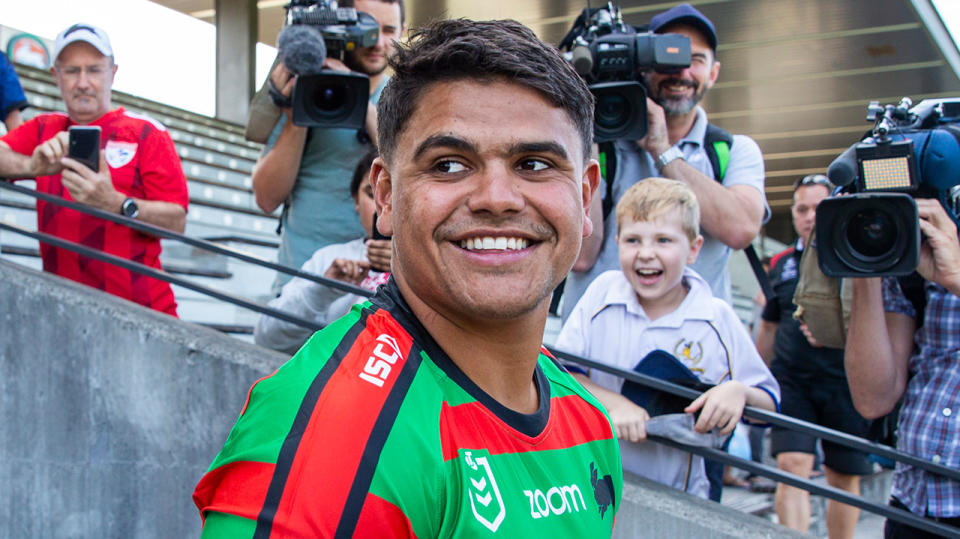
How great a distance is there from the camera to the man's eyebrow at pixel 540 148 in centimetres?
142

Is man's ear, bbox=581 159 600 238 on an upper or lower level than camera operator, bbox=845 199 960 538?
upper

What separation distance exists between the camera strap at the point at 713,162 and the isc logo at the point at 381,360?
2371mm

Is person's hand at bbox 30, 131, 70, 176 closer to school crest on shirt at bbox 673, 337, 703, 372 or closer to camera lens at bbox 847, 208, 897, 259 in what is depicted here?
school crest on shirt at bbox 673, 337, 703, 372

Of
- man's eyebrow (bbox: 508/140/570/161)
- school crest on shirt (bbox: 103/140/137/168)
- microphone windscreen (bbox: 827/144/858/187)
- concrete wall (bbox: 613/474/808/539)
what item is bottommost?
concrete wall (bbox: 613/474/808/539)

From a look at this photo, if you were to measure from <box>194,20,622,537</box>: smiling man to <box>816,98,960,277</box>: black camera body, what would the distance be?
1470 mm

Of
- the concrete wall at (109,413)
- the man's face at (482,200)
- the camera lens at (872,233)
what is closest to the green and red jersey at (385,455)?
the man's face at (482,200)

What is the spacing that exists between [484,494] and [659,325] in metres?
1.95

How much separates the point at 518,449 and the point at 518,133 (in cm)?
50

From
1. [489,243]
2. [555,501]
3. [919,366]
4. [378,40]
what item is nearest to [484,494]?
[555,501]

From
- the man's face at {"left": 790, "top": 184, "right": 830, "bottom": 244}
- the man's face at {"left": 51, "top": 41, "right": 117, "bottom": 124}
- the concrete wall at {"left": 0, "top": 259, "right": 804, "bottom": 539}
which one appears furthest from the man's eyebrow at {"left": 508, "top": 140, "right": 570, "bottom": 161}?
the man's face at {"left": 790, "top": 184, "right": 830, "bottom": 244}

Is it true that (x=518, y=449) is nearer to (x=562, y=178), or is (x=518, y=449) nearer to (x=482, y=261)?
(x=482, y=261)

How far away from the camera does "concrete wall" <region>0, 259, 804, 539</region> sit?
3.47m

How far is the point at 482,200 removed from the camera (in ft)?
4.59

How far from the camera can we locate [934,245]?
2670 millimetres
